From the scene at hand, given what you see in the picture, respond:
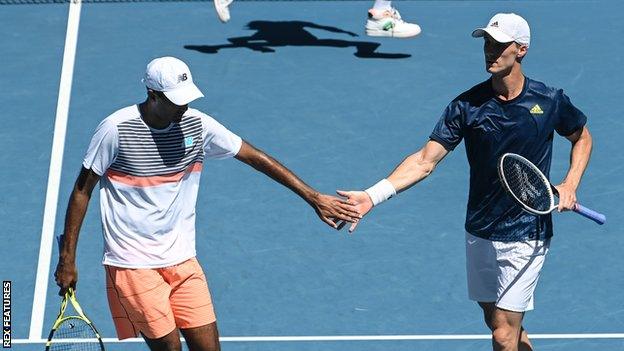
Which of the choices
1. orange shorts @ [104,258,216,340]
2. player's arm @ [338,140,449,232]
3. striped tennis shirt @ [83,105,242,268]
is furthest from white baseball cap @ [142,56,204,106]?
player's arm @ [338,140,449,232]

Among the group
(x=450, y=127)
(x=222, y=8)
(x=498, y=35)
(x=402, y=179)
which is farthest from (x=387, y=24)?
(x=498, y=35)

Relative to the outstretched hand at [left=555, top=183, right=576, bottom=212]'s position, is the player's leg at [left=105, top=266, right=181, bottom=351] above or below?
below

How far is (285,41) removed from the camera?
14680 millimetres

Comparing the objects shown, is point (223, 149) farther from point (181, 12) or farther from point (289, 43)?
point (181, 12)

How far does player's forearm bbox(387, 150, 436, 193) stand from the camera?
8344mm

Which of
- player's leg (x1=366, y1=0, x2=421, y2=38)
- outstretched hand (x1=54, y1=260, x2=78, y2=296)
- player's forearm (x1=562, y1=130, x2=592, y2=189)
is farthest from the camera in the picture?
player's leg (x1=366, y1=0, x2=421, y2=38)

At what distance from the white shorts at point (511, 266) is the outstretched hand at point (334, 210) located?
0.73 metres

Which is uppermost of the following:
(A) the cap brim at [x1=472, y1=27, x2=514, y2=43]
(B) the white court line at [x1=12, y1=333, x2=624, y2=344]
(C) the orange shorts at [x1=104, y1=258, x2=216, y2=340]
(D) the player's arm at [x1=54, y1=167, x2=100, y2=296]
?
(A) the cap brim at [x1=472, y1=27, x2=514, y2=43]

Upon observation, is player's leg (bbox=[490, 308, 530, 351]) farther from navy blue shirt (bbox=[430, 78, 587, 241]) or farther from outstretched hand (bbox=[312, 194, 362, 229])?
outstretched hand (bbox=[312, 194, 362, 229])

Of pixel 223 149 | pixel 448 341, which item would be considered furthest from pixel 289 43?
pixel 223 149

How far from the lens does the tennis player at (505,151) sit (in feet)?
25.9

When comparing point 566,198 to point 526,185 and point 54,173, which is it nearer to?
point 526,185

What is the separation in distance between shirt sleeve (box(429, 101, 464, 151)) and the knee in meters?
1.12

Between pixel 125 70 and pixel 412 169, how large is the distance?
6.09 metres
